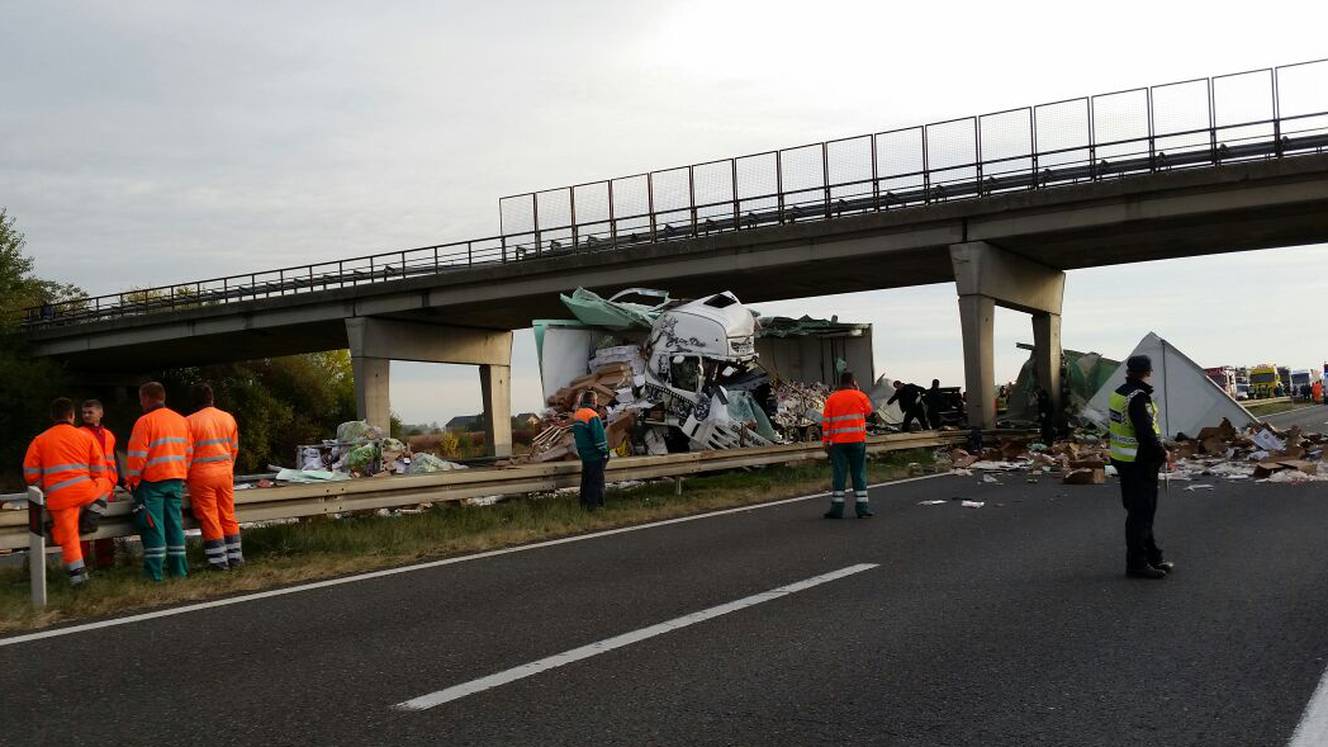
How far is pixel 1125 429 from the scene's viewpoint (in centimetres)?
746

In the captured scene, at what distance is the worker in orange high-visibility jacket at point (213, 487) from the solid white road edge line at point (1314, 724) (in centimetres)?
743

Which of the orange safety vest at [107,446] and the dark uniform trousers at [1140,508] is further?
the orange safety vest at [107,446]

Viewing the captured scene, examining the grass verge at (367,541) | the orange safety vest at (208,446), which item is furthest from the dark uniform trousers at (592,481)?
the orange safety vest at (208,446)

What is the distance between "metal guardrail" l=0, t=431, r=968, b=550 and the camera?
836cm

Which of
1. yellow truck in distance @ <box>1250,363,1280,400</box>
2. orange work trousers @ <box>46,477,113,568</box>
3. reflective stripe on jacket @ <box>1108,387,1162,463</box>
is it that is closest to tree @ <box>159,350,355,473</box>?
orange work trousers @ <box>46,477,113,568</box>

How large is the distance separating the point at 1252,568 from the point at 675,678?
5.06m

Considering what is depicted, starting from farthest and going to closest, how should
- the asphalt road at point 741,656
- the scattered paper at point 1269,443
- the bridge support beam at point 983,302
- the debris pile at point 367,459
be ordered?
the bridge support beam at point 983,302
the debris pile at point 367,459
the scattered paper at point 1269,443
the asphalt road at point 741,656

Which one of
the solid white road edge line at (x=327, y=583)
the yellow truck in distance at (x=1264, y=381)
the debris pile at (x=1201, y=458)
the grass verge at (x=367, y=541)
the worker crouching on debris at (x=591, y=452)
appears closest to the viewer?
the solid white road edge line at (x=327, y=583)

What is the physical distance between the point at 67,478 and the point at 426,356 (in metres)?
32.9

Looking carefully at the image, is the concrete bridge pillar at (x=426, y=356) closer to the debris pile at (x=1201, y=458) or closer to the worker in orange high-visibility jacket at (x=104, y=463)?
the debris pile at (x=1201, y=458)

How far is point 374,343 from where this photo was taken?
127 feet

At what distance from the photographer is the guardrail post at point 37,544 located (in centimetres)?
716

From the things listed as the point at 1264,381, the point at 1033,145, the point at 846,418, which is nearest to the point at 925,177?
the point at 1033,145

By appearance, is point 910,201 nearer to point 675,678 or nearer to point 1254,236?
point 1254,236
